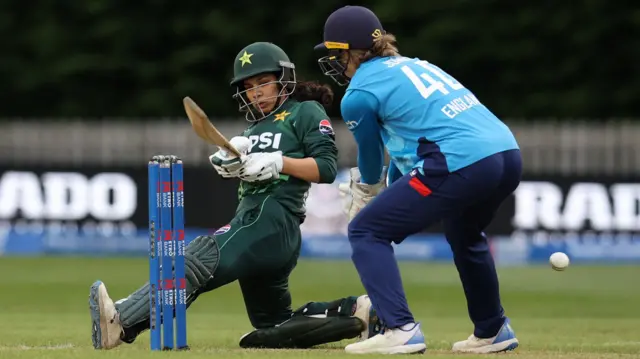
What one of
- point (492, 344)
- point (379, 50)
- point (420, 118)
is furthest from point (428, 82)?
point (492, 344)

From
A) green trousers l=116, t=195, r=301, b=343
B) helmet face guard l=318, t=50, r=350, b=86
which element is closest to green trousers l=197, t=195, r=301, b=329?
green trousers l=116, t=195, r=301, b=343

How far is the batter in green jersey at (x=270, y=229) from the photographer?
675 cm

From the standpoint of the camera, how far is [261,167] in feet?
22.0

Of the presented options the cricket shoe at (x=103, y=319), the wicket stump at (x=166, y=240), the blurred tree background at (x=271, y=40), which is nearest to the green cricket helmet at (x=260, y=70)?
the wicket stump at (x=166, y=240)

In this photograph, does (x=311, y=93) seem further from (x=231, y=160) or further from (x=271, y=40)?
(x=271, y=40)

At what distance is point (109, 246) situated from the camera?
53.8 ft

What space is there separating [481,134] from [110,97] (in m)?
17.2

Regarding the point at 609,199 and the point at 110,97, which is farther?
the point at 110,97

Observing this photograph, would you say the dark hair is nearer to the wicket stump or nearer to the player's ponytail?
the player's ponytail

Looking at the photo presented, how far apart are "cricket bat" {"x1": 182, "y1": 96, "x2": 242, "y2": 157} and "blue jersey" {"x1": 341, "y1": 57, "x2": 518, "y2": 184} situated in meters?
0.60

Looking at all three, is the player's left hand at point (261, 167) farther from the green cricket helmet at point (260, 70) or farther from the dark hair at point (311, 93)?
the dark hair at point (311, 93)

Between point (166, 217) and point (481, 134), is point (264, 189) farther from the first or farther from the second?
point (481, 134)

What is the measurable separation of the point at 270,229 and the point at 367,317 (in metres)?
0.70

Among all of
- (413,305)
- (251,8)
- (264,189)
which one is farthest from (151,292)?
(251,8)
